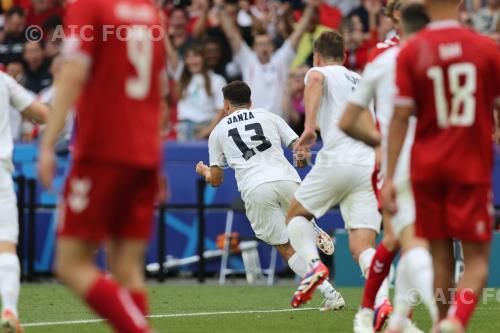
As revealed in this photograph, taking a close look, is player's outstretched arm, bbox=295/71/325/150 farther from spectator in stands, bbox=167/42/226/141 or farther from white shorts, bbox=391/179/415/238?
spectator in stands, bbox=167/42/226/141

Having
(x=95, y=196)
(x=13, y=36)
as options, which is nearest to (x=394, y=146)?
(x=95, y=196)

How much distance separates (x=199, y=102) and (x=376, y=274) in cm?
910

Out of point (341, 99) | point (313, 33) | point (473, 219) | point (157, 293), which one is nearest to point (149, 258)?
point (157, 293)

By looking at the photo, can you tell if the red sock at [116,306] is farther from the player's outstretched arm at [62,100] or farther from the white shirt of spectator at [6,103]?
the white shirt of spectator at [6,103]

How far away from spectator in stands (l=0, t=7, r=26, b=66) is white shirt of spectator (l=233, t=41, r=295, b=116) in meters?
3.38

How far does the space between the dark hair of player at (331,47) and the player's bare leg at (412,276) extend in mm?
3452

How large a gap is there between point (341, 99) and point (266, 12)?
928 centimetres

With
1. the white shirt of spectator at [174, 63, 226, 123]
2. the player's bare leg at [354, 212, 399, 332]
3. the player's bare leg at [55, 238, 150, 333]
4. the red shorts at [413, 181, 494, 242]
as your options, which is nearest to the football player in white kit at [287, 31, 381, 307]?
the player's bare leg at [354, 212, 399, 332]

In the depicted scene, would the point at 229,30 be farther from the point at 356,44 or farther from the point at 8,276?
the point at 8,276

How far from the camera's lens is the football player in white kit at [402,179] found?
7738 mm

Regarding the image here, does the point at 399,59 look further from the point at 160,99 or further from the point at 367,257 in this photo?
the point at 367,257

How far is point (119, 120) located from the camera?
679cm

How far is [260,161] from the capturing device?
1269 cm

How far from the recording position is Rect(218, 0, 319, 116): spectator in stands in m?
18.4
